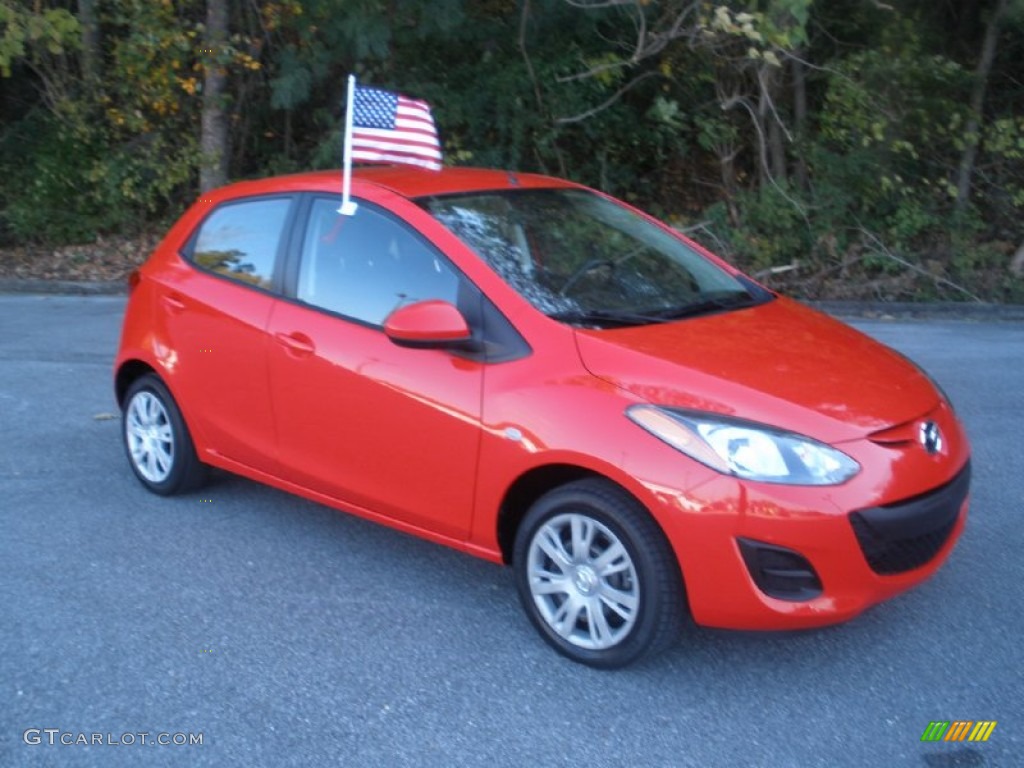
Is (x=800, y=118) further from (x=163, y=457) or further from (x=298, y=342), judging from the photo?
(x=298, y=342)

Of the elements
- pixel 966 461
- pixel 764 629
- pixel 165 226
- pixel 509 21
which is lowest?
pixel 165 226

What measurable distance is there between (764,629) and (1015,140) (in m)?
10.8

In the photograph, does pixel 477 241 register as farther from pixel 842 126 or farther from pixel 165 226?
pixel 165 226

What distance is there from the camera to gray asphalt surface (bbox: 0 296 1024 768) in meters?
3.66

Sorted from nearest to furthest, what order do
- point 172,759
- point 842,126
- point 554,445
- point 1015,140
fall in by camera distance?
point 172,759 < point 554,445 < point 1015,140 < point 842,126

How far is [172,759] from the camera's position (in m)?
3.61

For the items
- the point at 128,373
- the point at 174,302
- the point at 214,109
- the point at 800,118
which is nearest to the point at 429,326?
the point at 174,302

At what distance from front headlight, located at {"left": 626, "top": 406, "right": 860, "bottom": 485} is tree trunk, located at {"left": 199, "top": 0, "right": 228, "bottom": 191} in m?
12.5

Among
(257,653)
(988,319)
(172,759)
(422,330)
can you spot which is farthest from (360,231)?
(988,319)

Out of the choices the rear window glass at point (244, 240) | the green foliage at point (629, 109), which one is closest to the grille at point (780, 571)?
the rear window glass at point (244, 240)

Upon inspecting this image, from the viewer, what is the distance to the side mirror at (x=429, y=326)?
425 centimetres

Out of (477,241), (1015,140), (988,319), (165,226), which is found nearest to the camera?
(477,241)

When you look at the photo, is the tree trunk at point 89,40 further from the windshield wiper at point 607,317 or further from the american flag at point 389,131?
the windshield wiper at point 607,317

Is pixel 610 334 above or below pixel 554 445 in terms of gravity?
above
